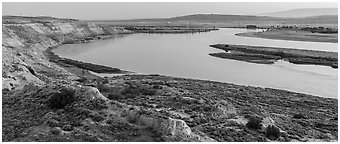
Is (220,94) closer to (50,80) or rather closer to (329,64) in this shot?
(50,80)

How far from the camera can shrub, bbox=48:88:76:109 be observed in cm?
1544

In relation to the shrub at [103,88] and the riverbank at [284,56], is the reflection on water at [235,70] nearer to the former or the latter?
the riverbank at [284,56]

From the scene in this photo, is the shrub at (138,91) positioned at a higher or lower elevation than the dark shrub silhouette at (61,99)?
lower

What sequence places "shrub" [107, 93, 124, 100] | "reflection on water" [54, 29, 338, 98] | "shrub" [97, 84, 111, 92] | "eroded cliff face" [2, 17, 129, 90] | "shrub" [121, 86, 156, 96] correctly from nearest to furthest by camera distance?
1. "shrub" [107, 93, 124, 100]
2. "shrub" [121, 86, 156, 96]
3. "shrub" [97, 84, 111, 92]
4. "eroded cliff face" [2, 17, 129, 90]
5. "reflection on water" [54, 29, 338, 98]

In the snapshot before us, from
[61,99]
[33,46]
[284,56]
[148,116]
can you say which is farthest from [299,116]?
[33,46]

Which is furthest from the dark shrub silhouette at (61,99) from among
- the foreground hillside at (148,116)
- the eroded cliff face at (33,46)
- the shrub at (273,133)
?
the shrub at (273,133)

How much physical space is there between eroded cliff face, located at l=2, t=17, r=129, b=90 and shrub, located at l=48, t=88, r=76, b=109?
6.87m

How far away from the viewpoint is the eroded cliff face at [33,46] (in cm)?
2489

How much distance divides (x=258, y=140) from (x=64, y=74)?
69.6 ft

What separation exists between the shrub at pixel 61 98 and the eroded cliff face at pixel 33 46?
22.5 feet

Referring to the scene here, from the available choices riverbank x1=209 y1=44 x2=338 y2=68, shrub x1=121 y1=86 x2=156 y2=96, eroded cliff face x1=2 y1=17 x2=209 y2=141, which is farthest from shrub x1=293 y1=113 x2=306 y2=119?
riverbank x1=209 y1=44 x2=338 y2=68

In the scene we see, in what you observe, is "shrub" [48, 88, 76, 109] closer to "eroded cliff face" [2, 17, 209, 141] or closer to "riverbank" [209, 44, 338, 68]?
"eroded cliff face" [2, 17, 209, 141]

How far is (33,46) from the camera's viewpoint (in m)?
50.7

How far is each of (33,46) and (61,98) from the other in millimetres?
38299
